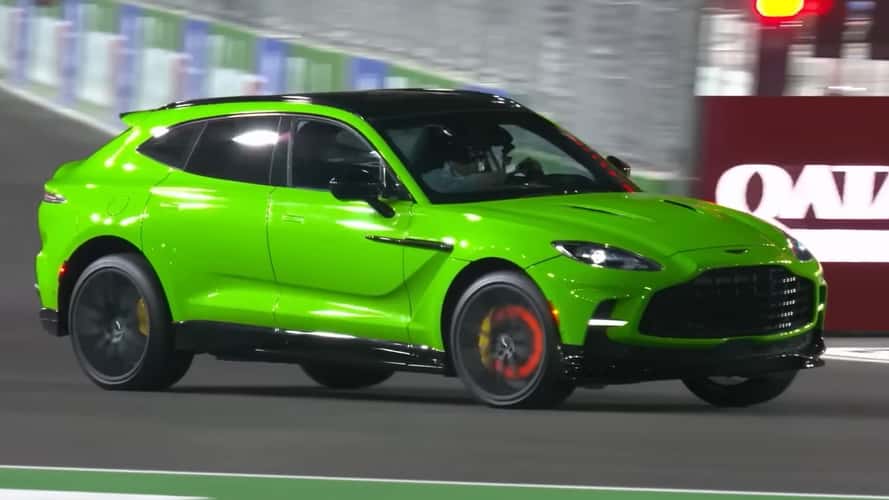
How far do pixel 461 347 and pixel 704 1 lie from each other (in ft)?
17.5

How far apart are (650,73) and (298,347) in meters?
6.04

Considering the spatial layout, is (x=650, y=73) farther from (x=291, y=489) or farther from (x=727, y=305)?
(x=291, y=489)

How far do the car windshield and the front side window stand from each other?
0.16m

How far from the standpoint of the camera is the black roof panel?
1157 cm

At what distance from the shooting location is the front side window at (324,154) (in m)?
11.4

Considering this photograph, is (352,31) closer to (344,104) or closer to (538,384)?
(344,104)

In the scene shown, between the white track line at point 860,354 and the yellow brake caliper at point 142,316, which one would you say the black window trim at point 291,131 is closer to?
the yellow brake caliper at point 142,316

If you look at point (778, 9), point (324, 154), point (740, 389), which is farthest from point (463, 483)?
point (778, 9)

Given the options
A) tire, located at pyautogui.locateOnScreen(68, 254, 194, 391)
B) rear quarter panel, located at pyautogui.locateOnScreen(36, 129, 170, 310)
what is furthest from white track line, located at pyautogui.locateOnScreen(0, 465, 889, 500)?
rear quarter panel, located at pyautogui.locateOnScreen(36, 129, 170, 310)

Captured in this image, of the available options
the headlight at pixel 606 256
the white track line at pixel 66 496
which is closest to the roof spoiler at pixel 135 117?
the headlight at pixel 606 256

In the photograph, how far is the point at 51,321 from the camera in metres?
12.4

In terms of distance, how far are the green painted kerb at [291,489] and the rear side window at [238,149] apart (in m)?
2.89

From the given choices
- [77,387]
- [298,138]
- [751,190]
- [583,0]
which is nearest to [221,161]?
[298,138]

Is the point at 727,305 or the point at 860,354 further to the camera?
the point at 860,354
